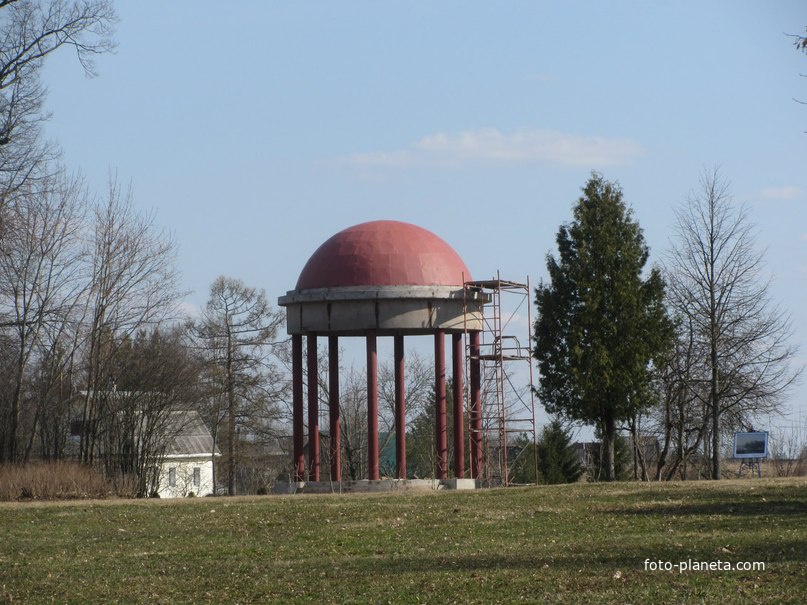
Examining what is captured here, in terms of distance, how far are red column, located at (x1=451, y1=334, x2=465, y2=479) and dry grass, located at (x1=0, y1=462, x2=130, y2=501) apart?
1045cm

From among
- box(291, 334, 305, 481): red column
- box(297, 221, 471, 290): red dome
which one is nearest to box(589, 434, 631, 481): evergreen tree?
box(297, 221, 471, 290): red dome

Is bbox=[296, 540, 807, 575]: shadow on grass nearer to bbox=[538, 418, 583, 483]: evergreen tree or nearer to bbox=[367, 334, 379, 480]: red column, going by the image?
bbox=[367, 334, 379, 480]: red column

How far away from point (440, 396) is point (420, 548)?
60.7 feet

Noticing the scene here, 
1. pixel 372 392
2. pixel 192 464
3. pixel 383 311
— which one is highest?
pixel 383 311

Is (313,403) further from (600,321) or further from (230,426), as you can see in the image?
(230,426)

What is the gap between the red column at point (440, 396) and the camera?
3950 cm

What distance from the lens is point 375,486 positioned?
38.8 m

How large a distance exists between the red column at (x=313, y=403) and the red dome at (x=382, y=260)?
1975 mm

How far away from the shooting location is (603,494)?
30.9 meters

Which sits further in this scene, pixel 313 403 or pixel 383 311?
pixel 313 403

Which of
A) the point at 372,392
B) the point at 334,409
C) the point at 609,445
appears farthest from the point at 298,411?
the point at 609,445

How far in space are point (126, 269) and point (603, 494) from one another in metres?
22.7

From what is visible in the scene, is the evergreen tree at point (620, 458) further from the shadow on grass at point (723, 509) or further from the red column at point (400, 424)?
the shadow on grass at point (723, 509)

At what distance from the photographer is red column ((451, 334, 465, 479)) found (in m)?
39.4
